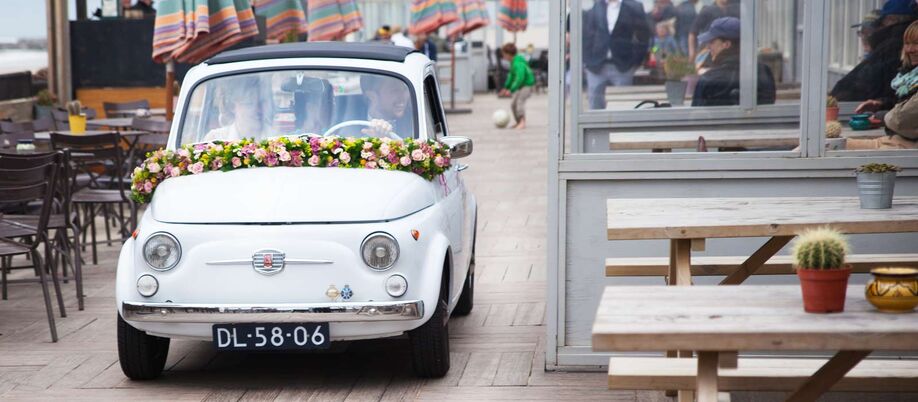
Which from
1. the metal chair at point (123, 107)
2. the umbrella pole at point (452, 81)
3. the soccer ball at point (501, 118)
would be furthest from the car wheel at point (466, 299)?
the umbrella pole at point (452, 81)

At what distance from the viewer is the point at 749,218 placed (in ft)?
16.0

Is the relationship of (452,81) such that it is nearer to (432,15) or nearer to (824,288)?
(432,15)

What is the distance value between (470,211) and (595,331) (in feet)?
14.0

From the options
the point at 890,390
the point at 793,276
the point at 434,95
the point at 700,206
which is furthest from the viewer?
the point at 434,95

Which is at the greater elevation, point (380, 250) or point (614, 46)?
point (614, 46)

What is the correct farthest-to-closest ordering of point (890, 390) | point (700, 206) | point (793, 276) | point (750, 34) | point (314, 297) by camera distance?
1. point (750, 34)
2. point (793, 276)
3. point (314, 297)
4. point (700, 206)
5. point (890, 390)

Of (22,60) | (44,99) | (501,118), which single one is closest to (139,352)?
(44,99)

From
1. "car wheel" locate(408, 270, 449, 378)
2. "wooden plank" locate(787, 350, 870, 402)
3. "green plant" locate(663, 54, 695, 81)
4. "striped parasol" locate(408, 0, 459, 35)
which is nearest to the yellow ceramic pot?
"wooden plank" locate(787, 350, 870, 402)

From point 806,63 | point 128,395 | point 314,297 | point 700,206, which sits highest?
point 806,63

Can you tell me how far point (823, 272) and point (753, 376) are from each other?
123 centimetres

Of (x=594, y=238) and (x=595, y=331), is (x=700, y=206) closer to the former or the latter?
(x=594, y=238)

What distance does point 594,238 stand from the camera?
623 cm

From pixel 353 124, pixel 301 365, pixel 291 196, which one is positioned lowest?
pixel 301 365

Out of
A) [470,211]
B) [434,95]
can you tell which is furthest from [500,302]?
[434,95]
